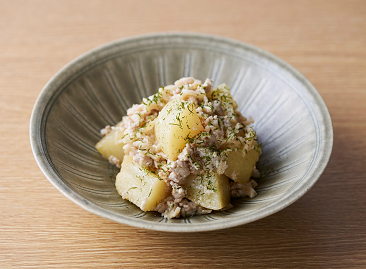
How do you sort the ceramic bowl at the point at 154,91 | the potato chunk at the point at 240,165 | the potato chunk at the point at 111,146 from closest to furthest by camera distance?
the ceramic bowl at the point at 154,91
the potato chunk at the point at 240,165
the potato chunk at the point at 111,146

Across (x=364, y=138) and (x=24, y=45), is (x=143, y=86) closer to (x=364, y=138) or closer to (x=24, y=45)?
(x=24, y=45)

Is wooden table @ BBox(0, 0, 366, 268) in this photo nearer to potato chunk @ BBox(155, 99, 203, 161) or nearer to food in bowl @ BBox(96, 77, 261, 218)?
food in bowl @ BBox(96, 77, 261, 218)

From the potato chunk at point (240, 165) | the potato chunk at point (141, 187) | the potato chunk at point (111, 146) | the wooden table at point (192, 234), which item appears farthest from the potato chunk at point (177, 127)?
the wooden table at point (192, 234)

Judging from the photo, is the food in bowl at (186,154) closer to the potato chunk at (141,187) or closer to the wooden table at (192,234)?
the potato chunk at (141,187)

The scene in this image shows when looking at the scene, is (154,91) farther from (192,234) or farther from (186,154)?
(192,234)

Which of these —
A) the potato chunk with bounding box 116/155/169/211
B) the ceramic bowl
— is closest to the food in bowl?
the potato chunk with bounding box 116/155/169/211

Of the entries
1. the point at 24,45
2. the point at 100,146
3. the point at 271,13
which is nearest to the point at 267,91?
the point at 100,146
